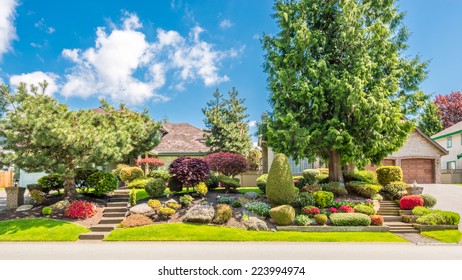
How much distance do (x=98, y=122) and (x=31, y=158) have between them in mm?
4191

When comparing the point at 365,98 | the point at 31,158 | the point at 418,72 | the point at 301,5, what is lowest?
the point at 31,158

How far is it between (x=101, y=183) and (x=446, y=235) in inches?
653

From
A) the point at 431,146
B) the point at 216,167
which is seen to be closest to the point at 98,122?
the point at 216,167

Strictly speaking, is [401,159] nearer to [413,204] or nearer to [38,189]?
[413,204]

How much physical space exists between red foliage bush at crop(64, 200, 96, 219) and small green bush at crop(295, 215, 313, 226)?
963 centimetres

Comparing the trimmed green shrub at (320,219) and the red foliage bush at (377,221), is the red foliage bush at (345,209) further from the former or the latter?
the trimmed green shrub at (320,219)

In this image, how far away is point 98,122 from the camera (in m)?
17.7

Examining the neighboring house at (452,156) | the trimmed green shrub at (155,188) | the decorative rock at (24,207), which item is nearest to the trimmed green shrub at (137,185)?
the trimmed green shrub at (155,188)

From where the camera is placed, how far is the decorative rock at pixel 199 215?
14117 millimetres

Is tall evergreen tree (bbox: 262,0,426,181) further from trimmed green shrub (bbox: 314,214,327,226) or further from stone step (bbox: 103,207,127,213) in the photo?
stone step (bbox: 103,207,127,213)

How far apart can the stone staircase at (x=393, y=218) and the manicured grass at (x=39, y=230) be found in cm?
1357

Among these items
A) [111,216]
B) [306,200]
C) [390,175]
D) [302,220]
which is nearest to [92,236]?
[111,216]

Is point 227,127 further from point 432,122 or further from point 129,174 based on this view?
point 432,122
